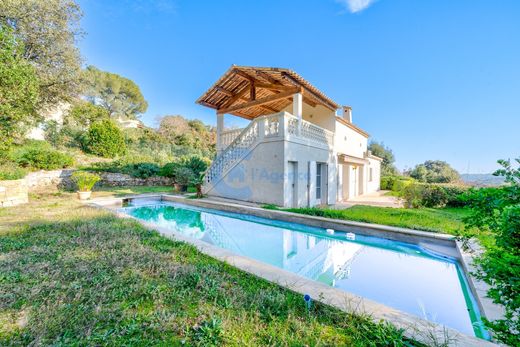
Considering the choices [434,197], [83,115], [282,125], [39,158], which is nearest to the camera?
[282,125]

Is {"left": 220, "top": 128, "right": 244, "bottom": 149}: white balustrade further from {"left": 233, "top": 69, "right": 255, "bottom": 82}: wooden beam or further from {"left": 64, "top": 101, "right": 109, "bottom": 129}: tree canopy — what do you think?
{"left": 64, "top": 101, "right": 109, "bottom": 129}: tree canopy

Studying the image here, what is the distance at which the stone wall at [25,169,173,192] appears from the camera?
15.2 metres

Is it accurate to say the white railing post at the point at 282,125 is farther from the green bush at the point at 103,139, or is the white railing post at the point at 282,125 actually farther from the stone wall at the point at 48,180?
the green bush at the point at 103,139

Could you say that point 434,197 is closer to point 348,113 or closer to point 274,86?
point 348,113

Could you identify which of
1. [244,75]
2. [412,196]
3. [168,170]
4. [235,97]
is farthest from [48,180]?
[412,196]

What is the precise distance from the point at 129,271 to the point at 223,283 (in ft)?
5.43

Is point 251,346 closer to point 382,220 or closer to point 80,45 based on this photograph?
point 382,220

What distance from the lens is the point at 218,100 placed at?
566 inches

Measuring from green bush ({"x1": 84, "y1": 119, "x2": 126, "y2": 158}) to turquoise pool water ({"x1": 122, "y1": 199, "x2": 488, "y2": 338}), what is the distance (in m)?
15.3

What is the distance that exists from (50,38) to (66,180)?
31.5ft

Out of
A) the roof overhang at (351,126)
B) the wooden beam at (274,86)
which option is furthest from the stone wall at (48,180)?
the roof overhang at (351,126)

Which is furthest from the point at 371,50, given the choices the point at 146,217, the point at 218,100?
the point at 146,217

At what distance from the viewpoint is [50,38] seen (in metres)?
Result: 12.8

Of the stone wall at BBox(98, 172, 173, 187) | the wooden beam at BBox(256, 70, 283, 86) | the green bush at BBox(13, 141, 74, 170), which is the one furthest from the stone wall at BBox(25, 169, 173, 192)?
the wooden beam at BBox(256, 70, 283, 86)
